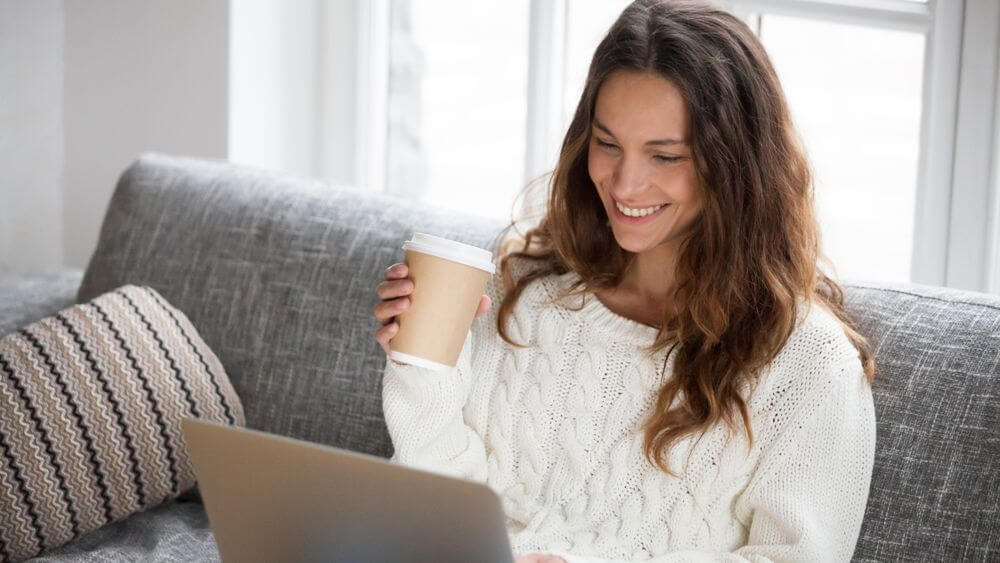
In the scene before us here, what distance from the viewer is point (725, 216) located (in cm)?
149

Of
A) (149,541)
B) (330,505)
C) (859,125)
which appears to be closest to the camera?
(330,505)

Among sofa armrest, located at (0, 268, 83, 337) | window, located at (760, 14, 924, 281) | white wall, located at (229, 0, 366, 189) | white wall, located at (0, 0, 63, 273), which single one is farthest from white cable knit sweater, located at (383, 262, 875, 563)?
white wall, located at (0, 0, 63, 273)

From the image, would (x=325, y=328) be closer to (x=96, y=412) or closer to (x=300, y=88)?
(x=96, y=412)

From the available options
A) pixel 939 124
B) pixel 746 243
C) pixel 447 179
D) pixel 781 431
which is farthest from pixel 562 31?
pixel 781 431

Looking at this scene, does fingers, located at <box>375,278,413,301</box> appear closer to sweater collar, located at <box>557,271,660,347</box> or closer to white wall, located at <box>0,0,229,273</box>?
sweater collar, located at <box>557,271,660,347</box>

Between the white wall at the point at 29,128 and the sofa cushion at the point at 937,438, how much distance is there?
6.91ft

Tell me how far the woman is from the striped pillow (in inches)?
17.1

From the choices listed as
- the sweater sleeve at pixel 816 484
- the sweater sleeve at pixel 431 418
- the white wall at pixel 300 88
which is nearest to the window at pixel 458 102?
the white wall at pixel 300 88

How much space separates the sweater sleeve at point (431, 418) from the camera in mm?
1544

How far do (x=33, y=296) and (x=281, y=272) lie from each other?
0.54 m

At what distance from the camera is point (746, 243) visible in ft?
4.96

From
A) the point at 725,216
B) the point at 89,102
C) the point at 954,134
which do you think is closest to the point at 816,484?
the point at 725,216

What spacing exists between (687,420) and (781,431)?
12 centimetres

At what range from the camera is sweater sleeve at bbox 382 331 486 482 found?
154cm
